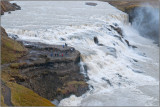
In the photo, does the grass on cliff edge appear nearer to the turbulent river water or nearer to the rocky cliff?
the rocky cliff

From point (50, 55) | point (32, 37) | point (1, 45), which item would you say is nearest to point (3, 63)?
point (1, 45)

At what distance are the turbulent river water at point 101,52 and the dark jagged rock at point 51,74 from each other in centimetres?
112

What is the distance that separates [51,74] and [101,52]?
1112 centimetres

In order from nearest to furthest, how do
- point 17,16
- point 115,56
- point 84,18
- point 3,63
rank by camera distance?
point 3,63 → point 115,56 → point 17,16 → point 84,18

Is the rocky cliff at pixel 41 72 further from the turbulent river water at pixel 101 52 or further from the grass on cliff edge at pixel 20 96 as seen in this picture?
the turbulent river water at pixel 101 52

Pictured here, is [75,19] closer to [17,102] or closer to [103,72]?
[103,72]

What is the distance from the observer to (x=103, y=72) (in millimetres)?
29891

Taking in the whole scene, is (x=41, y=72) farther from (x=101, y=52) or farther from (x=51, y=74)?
(x=101, y=52)

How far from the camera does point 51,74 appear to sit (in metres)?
24.8

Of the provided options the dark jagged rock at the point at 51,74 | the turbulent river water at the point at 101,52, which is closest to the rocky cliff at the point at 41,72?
the dark jagged rock at the point at 51,74

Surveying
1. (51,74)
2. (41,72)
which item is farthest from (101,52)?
(41,72)

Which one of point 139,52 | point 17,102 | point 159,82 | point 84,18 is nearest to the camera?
point 17,102

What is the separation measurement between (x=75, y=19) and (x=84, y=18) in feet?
8.50

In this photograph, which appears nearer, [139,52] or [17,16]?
[139,52]
